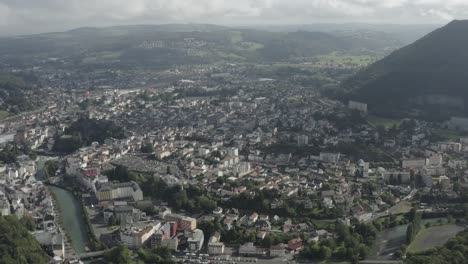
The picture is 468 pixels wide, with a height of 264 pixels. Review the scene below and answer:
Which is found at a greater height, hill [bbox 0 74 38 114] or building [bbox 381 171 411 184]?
hill [bbox 0 74 38 114]

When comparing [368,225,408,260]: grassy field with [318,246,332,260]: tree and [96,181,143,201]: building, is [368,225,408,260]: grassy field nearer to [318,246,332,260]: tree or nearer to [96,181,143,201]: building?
[318,246,332,260]: tree

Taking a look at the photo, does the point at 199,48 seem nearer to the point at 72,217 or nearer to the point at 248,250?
the point at 72,217

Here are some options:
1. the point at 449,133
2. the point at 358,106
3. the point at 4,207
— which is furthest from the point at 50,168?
the point at 358,106

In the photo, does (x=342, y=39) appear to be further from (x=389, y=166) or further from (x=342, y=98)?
(x=389, y=166)

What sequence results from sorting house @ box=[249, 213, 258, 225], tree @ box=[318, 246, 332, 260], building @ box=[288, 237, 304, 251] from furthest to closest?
house @ box=[249, 213, 258, 225]
building @ box=[288, 237, 304, 251]
tree @ box=[318, 246, 332, 260]

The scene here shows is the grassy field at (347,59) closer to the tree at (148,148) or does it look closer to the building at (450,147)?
the building at (450,147)

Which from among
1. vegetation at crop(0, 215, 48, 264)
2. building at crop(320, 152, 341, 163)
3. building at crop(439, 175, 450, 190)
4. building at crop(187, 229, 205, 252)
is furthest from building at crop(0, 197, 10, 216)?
building at crop(439, 175, 450, 190)

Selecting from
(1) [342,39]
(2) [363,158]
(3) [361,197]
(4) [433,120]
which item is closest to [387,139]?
(2) [363,158]
